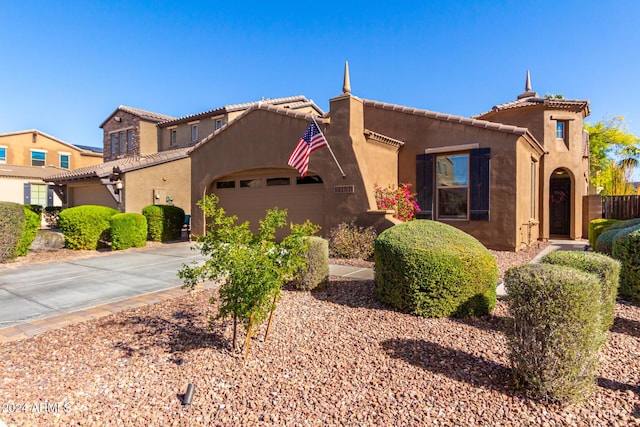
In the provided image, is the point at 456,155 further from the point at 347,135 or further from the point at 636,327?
the point at 636,327

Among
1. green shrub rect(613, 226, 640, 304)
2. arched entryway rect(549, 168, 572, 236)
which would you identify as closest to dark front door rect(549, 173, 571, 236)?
arched entryway rect(549, 168, 572, 236)

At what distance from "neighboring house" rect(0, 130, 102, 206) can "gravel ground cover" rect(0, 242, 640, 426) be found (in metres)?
25.4

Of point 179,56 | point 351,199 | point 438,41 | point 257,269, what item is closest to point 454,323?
point 257,269

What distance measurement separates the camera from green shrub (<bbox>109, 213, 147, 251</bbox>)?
11.4 metres

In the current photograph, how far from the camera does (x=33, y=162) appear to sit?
2900 cm

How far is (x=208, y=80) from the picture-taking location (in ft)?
53.8

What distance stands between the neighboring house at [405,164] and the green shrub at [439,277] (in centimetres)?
451

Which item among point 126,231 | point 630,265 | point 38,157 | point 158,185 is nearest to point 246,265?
point 630,265

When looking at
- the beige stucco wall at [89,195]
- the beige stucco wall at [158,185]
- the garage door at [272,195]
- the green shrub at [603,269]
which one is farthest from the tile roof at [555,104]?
the beige stucco wall at [89,195]

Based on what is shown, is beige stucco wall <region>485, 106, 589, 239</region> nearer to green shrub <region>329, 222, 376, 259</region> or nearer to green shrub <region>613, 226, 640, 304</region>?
green shrub <region>329, 222, 376, 259</region>

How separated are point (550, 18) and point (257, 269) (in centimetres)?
1130

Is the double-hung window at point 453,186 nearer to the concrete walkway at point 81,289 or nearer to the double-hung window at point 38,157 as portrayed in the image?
the concrete walkway at point 81,289

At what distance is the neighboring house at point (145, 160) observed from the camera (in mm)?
16859

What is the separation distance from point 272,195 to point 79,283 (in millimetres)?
6397
